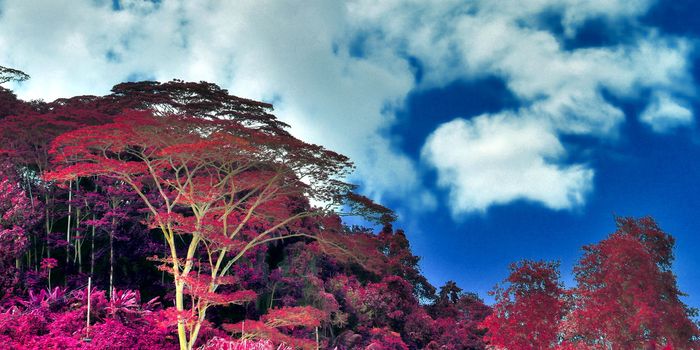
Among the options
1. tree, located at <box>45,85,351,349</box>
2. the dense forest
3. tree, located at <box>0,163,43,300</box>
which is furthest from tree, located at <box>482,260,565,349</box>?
tree, located at <box>0,163,43,300</box>

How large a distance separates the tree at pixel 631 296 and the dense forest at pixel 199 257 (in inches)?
1.6

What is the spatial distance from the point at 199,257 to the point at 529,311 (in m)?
10.3

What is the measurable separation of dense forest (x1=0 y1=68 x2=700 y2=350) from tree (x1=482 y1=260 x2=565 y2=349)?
1.6 inches

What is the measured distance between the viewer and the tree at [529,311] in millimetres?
16422

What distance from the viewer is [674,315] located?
15.0 m

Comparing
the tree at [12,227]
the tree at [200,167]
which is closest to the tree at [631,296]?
the tree at [200,167]

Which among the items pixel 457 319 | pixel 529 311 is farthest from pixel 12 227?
pixel 457 319

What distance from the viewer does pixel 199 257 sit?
17.1m

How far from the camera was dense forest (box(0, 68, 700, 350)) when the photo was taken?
47.5 feet

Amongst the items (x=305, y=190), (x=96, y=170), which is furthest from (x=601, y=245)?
(x=96, y=170)

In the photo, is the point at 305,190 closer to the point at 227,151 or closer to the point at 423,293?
the point at 227,151

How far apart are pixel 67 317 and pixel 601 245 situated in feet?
49.8

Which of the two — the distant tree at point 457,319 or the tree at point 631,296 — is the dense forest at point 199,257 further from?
the distant tree at point 457,319

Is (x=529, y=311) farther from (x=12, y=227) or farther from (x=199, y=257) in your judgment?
(x=12, y=227)
